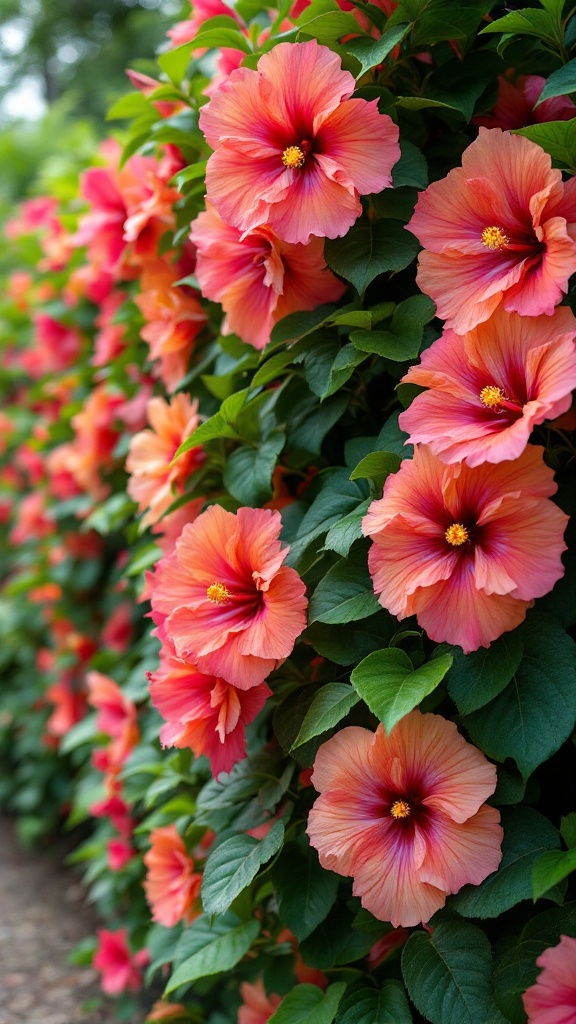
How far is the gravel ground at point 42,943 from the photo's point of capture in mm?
2461

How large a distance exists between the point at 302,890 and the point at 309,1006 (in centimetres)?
15

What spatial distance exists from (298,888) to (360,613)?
1.41 ft

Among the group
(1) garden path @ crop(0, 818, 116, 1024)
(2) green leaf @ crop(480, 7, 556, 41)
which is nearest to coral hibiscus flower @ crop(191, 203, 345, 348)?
→ (2) green leaf @ crop(480, 7, 556, 41)

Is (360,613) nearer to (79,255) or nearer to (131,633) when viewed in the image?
(131,633)

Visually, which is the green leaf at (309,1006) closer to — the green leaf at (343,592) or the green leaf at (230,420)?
the green leaf at (343,592)

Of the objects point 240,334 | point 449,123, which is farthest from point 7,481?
point 449,123

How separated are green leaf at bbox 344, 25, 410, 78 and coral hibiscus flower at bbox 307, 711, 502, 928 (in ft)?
2.58

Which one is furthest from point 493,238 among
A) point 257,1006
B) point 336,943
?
point 257,1006

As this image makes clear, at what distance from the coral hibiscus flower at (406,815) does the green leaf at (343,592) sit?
142 mm

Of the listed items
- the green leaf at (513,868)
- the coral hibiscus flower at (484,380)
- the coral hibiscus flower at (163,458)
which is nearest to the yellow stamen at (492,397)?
the coral hibiscus flower at (484,380)

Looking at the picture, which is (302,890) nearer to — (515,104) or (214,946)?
(214,946)

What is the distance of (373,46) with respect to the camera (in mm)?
1168

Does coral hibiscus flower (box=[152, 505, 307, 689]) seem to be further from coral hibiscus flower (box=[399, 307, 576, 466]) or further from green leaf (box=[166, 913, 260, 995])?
green leaf (box=[166, 913, 260, 995])

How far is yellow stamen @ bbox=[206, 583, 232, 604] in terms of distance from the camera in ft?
3.88
